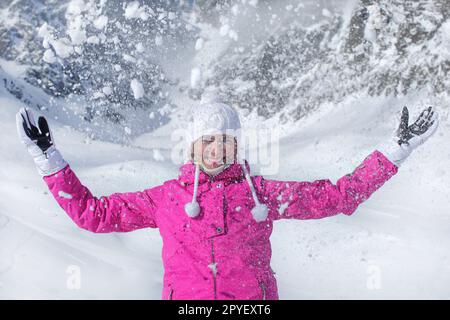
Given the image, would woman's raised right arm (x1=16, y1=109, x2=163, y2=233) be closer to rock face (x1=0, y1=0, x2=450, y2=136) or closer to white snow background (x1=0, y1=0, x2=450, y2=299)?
white snow background (x1=0, y1=0, x2=450, y2=299)

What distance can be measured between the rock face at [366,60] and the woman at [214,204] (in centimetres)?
1260

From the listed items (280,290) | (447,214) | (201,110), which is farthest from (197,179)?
(447,214)

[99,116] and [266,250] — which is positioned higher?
[99,116]

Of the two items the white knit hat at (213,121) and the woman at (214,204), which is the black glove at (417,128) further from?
the white knit hat at (213,121)

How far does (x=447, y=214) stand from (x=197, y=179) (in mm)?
5072

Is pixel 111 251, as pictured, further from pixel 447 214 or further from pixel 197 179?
pixel 447 214

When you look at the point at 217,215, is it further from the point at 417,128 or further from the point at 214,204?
the point at 417,128

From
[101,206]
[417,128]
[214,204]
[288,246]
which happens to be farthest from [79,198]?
[288,246]

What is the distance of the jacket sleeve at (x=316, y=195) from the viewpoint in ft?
7.29

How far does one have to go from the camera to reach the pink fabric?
2.04 metres

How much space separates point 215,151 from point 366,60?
65.9 ft

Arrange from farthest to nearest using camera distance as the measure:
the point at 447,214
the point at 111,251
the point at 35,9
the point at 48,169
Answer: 1. the point at 35,9
2. the point at 447,214
3. the point at 111,251
4. the point at 48,169

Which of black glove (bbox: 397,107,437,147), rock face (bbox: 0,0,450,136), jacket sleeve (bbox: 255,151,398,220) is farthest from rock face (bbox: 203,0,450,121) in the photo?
jacket sleeve (bbox: 255,151,398,220)

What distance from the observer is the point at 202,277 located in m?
2.03
